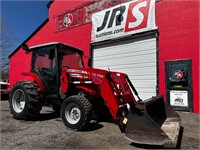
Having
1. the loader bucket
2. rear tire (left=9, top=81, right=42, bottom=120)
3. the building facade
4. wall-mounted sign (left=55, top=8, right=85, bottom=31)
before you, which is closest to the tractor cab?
rear tire (left=9, top=81, right=42, bottom=120)

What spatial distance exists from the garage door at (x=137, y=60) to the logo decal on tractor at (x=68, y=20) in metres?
3.05

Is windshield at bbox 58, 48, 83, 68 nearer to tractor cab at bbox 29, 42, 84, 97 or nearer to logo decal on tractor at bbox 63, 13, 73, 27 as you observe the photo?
tractor cab at bbox 29, 42, 84, 97

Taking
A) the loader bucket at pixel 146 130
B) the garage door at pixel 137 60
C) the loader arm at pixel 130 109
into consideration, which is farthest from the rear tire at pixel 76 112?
the garage door at pixel 137 60

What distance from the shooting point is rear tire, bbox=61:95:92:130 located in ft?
15.2

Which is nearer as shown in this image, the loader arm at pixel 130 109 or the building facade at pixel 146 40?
the loader arm at pixel 130 109

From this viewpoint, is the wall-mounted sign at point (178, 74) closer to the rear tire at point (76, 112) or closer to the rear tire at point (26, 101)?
the rear tire at point (76, 112)

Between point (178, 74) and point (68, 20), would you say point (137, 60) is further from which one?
point (68, 20)

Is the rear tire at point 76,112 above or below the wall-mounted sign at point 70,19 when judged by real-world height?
below

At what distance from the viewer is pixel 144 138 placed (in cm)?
358

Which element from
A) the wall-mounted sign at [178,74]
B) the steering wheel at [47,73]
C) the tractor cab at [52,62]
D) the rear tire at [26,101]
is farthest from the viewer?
the wall-mounted sign at [178,74]

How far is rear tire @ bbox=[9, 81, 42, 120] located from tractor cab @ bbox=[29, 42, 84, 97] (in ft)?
1.25

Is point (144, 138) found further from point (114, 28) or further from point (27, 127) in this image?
point (114, 28)

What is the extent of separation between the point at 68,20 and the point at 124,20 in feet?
13.4

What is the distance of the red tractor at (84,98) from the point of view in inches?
148
